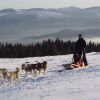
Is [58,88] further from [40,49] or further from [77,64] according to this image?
[40,49]

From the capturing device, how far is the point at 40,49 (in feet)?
289

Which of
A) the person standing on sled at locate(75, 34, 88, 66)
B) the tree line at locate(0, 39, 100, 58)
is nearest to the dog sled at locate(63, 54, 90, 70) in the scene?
the person standing on sled at locate(75, 34, 88, 66)

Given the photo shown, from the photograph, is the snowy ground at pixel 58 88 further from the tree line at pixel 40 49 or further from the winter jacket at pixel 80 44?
the tree line at pixel 40 49

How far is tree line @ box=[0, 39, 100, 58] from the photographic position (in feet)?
263

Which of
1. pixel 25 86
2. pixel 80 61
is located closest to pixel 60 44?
pixel 80 61

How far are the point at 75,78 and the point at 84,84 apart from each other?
1.78m

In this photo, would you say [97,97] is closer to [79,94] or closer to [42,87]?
[79,94]

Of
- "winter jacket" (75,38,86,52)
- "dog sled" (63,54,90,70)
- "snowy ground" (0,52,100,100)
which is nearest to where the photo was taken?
"snowy ground" (0,52,100,100)

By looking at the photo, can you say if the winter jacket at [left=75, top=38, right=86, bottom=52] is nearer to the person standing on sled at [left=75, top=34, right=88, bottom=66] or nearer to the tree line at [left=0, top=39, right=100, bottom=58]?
the person standing on sled at [left=75, top=34, right=88, bottom=66]

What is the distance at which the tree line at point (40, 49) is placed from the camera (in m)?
80.0

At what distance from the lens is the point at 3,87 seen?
695 inches

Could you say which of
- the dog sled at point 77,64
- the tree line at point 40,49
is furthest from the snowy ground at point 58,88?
the tree line at point 40,49

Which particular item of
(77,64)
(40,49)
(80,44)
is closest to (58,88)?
(77,64)

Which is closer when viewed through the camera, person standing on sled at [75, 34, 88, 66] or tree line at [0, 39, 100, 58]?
person standing on sled at [75, 34, 88, 66]
